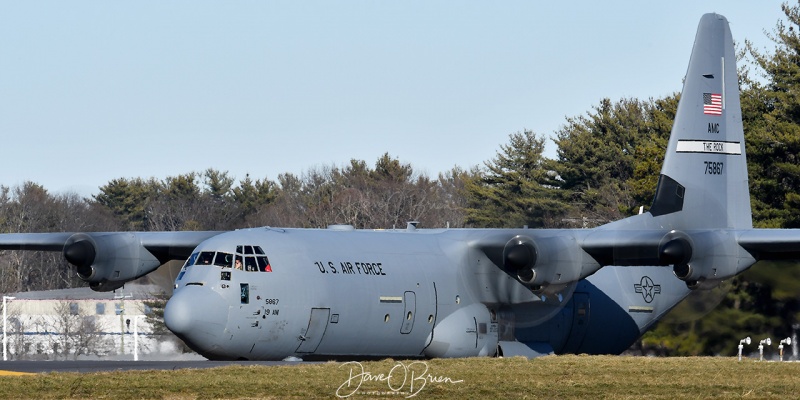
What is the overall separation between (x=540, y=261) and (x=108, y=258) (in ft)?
25.7

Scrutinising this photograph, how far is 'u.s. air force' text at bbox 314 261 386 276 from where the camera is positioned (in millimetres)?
19609

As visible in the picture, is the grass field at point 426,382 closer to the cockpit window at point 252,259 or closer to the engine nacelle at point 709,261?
the engine nacelle at point 709,261

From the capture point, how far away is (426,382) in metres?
16.4

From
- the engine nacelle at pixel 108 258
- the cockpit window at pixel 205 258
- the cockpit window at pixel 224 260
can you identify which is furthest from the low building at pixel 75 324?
the cockpit window at pixel 224 260

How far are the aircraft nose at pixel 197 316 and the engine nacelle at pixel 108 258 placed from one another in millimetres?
4669

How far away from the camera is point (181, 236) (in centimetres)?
2347

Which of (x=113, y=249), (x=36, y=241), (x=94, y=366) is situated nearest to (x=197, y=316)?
(x=94, y=366)

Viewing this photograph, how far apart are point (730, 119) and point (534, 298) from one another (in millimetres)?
6986

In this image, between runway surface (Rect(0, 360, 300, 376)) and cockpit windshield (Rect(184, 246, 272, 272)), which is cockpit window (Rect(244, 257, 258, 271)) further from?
runway surface (Rect(0, 360, 300, 376))

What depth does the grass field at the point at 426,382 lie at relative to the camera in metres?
14.7

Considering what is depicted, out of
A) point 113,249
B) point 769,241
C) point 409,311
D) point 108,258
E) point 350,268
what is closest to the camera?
point 350,268

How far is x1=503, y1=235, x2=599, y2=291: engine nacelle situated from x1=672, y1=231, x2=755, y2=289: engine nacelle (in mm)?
1805

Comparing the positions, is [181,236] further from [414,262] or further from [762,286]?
[762,286]

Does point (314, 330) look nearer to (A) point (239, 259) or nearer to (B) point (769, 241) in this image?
(A) point (239, 259)
